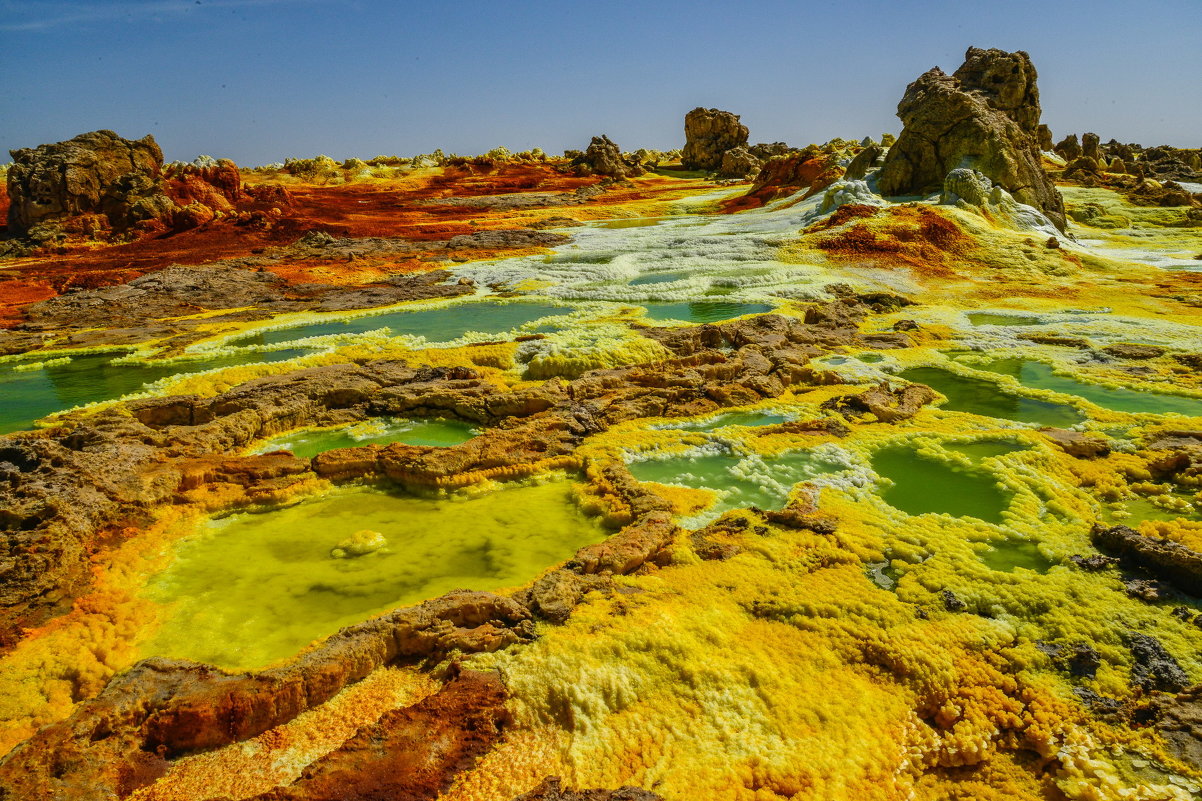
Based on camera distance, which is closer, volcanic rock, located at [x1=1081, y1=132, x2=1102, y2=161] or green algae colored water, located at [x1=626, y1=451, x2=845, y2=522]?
green algae colored water, located at [x1=626, y1=451, x2=845, y2=522]

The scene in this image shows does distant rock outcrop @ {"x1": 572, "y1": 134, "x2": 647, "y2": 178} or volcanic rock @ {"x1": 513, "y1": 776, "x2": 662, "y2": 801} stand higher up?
distant rock outcrop @ {"x1": 572, "y1": 134, "x2": 647, "y2": 178}

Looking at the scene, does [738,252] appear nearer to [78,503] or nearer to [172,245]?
[78,503]

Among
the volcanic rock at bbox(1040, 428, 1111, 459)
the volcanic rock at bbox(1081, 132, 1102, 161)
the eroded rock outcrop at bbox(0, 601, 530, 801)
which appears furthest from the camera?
the volcanic rock at bbox(1081, 132, 1102, 161)

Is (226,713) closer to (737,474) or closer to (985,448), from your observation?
(737,474)

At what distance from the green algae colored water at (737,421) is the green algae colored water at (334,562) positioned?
3287 mm

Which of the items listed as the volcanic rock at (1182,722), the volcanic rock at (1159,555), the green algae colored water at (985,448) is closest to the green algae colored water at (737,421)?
the green algae colored water at (985,448)

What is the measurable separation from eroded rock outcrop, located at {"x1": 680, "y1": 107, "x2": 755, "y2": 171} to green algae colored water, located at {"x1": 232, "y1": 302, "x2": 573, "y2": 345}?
223ft

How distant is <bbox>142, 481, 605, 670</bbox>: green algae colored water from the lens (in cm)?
694

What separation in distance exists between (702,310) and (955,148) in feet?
60.7

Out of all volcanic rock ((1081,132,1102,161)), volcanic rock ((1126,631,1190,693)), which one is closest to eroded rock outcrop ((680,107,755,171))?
volcanic rock ((1081,132,1102,161))

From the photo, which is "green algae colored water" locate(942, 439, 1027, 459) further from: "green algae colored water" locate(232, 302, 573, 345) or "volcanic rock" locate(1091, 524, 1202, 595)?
"green algae colored water" locate(232, 302, 573, 345)

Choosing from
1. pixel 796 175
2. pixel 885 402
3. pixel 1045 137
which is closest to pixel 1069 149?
pixel 1045 137

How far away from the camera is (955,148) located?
1226 inches

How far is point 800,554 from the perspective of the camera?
7688mm
